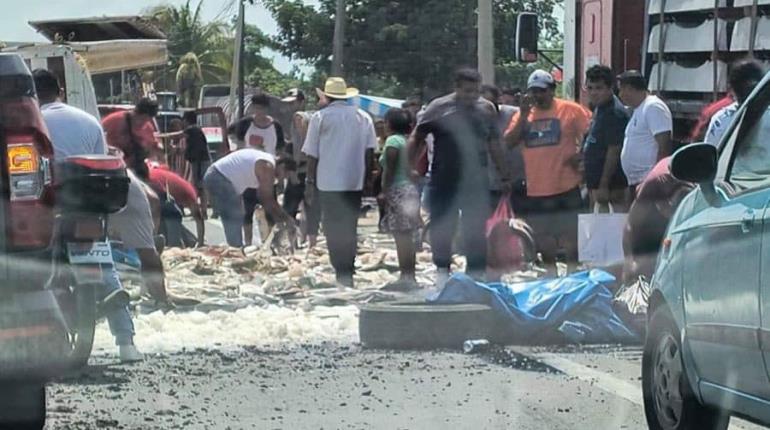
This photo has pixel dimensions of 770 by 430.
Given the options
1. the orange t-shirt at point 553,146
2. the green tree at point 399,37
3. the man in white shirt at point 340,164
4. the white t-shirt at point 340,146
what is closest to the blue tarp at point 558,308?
the orange t-shirt at point 553,146

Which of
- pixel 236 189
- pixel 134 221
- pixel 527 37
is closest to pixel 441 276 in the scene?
pixel 134 221

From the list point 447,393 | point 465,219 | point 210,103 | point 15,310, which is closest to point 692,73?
point 465,219

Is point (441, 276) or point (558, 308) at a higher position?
point (558, 308)

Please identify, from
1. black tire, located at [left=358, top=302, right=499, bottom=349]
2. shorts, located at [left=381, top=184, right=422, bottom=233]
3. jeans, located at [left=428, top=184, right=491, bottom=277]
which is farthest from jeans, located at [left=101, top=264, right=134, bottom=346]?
shorts, located at [left=381, top=184, right=422, bottom=233]

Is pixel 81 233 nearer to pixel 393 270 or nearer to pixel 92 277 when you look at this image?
pixel 92 277

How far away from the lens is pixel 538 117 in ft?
41.0

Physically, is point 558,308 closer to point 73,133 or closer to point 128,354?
point 128,354

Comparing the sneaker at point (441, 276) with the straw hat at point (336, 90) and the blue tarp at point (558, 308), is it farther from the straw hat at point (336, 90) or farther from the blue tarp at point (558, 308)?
the blue tarp at point (558, 308)

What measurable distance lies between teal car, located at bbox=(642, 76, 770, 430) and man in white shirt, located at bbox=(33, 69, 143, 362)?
328cm

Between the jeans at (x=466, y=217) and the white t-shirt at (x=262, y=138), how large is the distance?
4932 mm

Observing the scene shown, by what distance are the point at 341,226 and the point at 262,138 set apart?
4137mm

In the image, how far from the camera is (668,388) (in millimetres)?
6535

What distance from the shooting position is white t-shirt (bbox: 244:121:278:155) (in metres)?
16.8

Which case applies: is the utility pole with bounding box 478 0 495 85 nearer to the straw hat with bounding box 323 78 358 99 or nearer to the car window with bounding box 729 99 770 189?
the straw hat with bounding box 323 78 358 99
